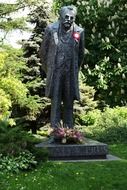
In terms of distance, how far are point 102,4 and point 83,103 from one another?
6.38 meters

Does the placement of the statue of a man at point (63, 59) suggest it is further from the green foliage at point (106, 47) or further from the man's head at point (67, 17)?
the green foliage at point (106, 47)

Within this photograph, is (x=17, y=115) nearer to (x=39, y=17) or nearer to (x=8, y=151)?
(x=39, y=17)

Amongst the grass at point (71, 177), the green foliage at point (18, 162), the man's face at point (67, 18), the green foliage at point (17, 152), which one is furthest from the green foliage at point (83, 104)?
the green foliage at point (18, 162)

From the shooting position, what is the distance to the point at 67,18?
11445 millimetres

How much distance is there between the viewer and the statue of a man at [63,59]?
11.6 metres

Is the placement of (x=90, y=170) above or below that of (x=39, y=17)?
below

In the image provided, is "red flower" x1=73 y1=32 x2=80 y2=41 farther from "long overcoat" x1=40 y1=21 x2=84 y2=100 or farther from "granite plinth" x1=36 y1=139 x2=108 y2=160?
"granite plinth" x1=36 y1=139 x2=108 y2=160

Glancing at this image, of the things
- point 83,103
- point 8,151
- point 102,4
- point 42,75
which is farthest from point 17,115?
point 8,151

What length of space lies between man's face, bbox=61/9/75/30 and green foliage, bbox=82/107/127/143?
5667 millimetres

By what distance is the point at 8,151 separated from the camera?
9859mm

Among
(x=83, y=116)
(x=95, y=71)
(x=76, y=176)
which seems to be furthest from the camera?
(x=95, y=71)

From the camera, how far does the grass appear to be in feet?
28.6

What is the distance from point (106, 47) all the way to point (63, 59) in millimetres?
14617

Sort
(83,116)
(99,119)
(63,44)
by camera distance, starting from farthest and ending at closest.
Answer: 1. (83,116)
2. (99,119)
3. (63,44)
